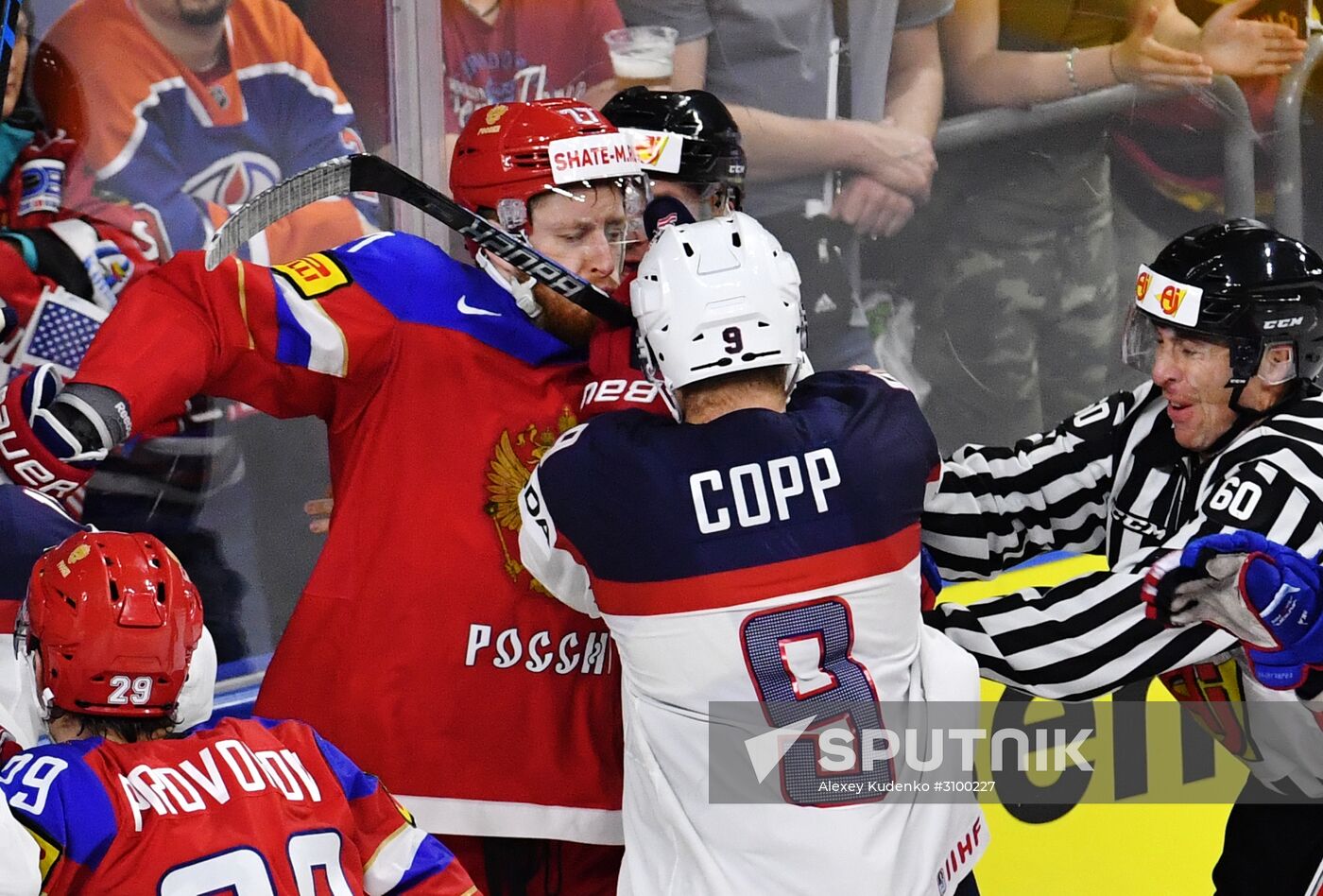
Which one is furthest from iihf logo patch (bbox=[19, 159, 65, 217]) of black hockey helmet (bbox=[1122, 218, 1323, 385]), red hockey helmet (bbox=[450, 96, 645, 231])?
black hockey helmet (bbox=[1122, 218, 1323, 385])

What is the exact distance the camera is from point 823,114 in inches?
156

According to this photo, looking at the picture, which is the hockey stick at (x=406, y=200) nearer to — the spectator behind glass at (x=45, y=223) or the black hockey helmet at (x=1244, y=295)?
the spectator behind glass at (x=45, y=223)

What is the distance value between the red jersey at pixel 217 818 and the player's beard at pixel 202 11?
1.34 metres

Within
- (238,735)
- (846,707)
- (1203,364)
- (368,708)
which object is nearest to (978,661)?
(846,707)

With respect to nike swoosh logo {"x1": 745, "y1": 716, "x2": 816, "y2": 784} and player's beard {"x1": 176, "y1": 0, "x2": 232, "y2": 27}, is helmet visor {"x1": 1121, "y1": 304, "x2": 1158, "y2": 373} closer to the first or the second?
nike swoosh logo {"x1": 745, "y1": 716, "x2": 816, "y2": 784}

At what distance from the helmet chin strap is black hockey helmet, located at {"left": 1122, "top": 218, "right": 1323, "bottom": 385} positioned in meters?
0.99

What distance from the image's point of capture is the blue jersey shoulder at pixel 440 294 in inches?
97.3

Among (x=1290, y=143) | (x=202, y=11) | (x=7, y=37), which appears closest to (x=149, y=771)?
(x=7, y=37)

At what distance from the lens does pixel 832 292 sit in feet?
13.3

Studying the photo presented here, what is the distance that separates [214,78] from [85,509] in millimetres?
753

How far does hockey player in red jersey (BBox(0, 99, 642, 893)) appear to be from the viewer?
2.48 m

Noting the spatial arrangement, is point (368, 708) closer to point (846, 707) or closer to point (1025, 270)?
point (846, 707)

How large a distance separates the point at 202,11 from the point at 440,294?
805 millimetres

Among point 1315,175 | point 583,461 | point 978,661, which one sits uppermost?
point 583,461
